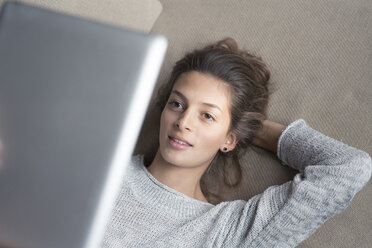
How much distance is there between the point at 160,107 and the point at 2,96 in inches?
34.4

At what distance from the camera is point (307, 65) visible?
4.64ft

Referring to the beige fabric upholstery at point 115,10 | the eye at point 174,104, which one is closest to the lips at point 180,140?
the eye at point 174,104

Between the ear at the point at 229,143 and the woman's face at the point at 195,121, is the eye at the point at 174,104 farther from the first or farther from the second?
the ear at the point at 229,143

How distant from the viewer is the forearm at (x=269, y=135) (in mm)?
1335

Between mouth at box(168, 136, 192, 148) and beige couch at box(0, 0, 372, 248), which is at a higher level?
beige couch at box(0, 0, 372, 248)

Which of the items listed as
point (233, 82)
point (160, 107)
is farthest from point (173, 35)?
point (233, 82)

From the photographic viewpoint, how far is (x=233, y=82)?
4.12 ft

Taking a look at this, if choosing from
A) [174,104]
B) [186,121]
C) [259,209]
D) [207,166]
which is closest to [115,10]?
[174,104]

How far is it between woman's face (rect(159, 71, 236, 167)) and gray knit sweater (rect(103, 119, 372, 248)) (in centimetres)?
16

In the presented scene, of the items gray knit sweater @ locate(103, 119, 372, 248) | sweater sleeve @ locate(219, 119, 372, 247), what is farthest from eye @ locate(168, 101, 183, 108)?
sweater sleeve @ locate(219, 119, 372, 247)

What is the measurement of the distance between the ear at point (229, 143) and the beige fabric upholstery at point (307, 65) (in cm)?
10

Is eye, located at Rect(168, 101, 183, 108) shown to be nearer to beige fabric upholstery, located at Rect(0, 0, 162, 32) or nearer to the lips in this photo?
the lips

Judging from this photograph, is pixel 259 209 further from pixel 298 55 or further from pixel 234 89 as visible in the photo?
pixel 298 55

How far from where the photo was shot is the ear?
132 centimetres
